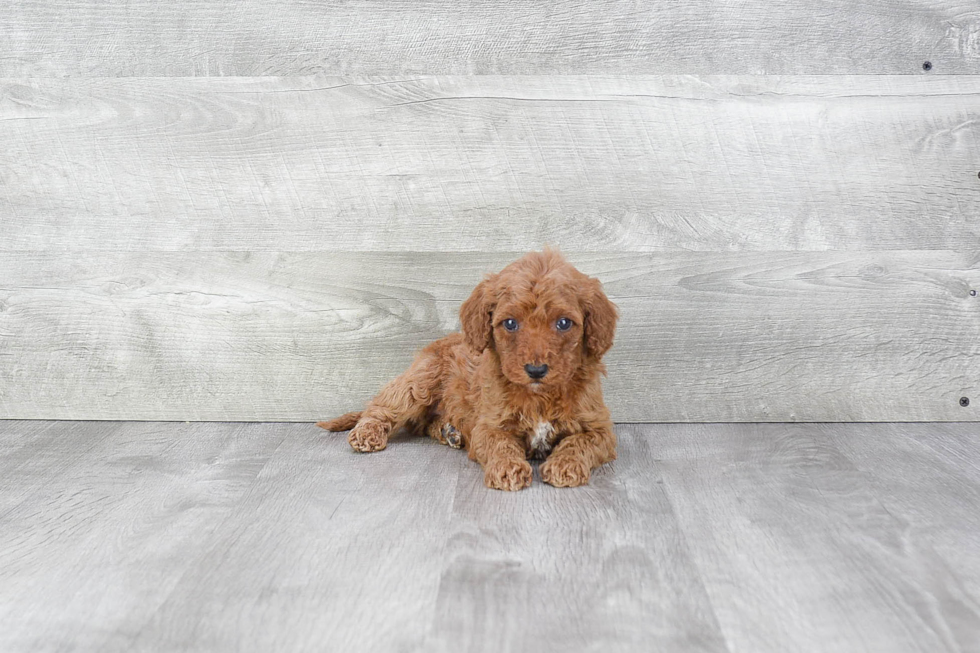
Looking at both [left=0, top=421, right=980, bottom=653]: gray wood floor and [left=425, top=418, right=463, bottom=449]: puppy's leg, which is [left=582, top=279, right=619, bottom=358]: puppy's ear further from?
[left=425, top=418, right=463, bottom=449]: puppy's leg

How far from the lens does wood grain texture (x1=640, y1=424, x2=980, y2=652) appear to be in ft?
4.14

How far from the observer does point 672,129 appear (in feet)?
7.51

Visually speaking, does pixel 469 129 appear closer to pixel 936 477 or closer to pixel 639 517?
pixel 639 517

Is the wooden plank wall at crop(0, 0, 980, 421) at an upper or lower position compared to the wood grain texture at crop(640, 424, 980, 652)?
upper

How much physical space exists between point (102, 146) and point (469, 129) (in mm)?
1029

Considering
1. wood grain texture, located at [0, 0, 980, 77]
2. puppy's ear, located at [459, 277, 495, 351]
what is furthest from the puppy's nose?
wood grain texture, located at [0, 0, 980, 77]

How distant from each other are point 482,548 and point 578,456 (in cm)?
42

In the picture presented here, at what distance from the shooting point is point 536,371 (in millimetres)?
1786

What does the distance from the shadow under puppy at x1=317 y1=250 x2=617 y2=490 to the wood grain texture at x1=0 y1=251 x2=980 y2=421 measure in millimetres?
355

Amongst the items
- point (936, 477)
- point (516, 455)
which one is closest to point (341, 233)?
point (516, 455)

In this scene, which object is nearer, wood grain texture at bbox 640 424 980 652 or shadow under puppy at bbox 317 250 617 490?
wood grain texture at bbox 640 424 980 652

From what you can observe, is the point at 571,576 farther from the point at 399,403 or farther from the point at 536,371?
the point at 399,403

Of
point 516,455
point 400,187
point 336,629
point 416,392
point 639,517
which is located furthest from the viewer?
point 400,187

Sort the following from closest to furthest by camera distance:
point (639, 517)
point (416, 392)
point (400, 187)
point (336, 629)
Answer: point (336, 629) → point (639, 517) → point (416, 392) → point (400, 187)
